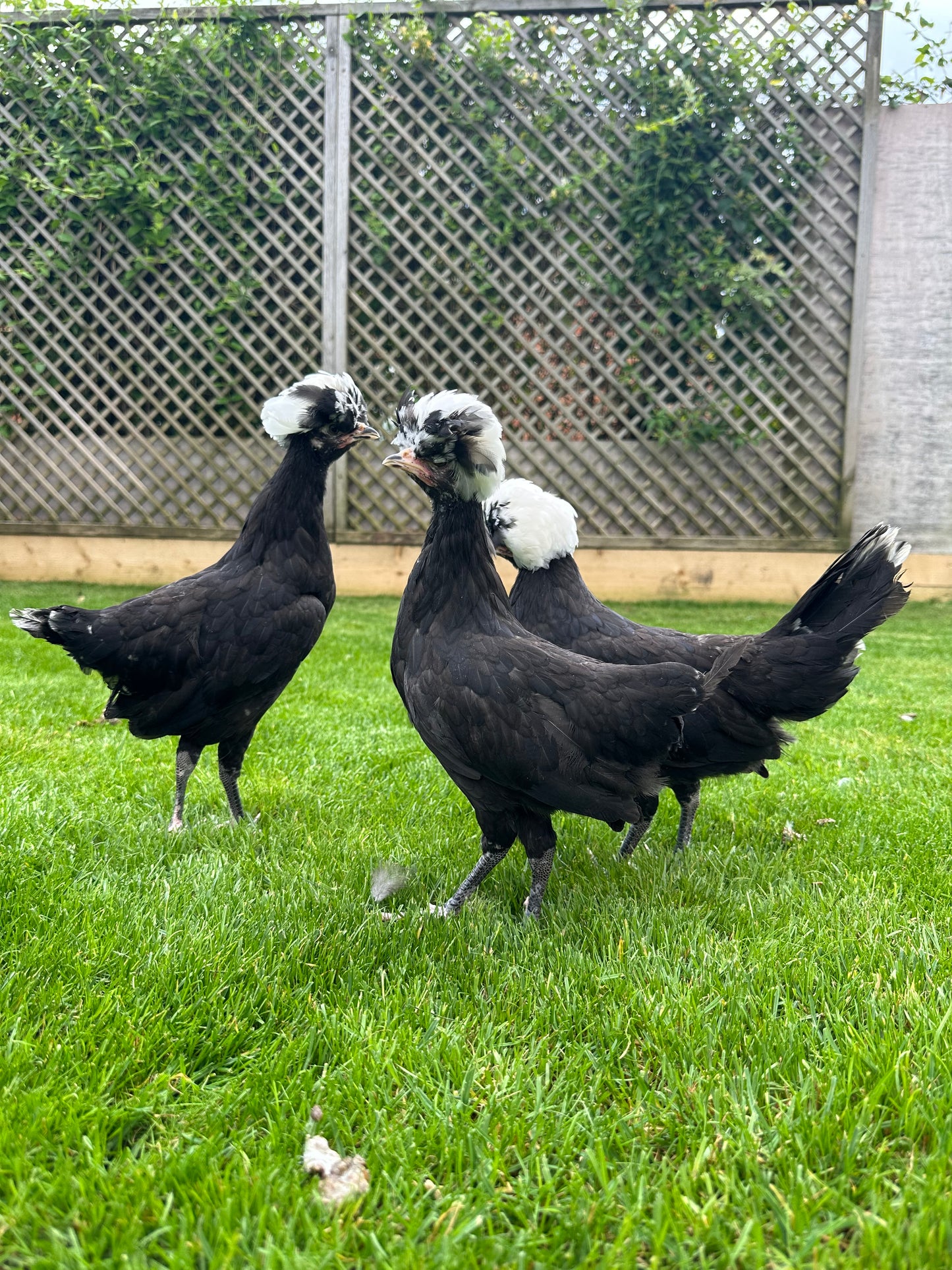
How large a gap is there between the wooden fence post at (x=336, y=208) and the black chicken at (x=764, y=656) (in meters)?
5.60

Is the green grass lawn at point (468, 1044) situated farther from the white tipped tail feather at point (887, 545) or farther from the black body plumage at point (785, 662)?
the white tipped tail feather at point (887, 545)

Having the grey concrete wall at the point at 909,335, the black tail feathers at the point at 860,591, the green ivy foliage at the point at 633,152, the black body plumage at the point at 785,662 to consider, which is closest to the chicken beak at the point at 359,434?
the black body plumage at the point at 785,662

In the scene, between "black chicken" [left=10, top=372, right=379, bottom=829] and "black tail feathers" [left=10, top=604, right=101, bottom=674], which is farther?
A: "black chicken" [left=10, top=372, right=379, bottom=829]

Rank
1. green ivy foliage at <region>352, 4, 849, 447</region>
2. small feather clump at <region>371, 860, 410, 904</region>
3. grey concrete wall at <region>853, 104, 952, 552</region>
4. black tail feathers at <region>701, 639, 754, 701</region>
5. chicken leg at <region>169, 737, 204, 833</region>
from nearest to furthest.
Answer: black tail feathers at <region>701, 639, 754, 701</region> < small feather clump at <region>371, 860, 410, 904</region> < chicken leg at <region>169, 737, 204, 833</region> < green ivy foliage at <region>352, 4, 849, 447</region> < grey concrete wall at <region>853, 104, 952, 552</region>

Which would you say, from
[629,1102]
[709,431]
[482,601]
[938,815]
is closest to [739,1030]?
[629,1102]

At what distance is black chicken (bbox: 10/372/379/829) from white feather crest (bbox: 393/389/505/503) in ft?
2.50

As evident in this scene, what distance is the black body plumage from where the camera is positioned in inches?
103

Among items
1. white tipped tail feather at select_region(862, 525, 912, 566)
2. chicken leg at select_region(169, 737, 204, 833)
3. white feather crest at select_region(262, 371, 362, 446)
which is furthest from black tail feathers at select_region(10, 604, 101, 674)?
white tipped tail feather at select_region(862, 525, 912, 566)

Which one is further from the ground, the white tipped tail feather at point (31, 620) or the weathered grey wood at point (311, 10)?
the weathered grey wood at point (311, 10)

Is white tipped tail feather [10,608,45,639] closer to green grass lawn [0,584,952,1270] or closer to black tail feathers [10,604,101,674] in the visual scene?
black tail feathers [10,604,101,674]

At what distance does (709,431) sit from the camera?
7965 millimetres

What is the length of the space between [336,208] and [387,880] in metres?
7.25

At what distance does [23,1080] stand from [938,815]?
292 centimetres

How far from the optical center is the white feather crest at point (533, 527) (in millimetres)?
3074
